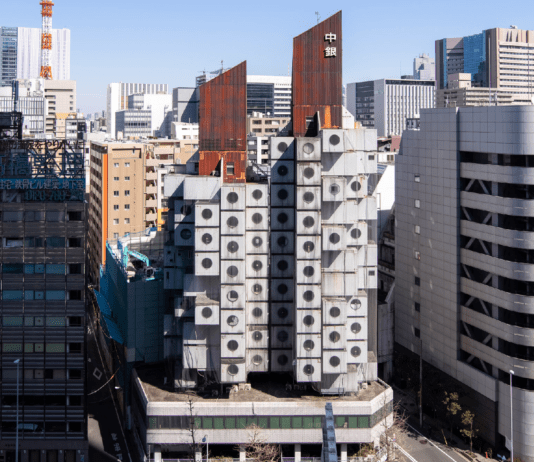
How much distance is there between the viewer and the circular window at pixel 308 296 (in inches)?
2490

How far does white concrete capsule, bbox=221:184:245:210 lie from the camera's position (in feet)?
207

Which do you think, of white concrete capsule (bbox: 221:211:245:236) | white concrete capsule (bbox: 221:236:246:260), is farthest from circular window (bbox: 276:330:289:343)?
white concrete capsule (bbox: 221:211:245:236)

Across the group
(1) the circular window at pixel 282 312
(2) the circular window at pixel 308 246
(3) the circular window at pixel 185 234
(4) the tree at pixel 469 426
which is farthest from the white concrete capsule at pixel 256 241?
(4) the tree at pixel 469 426

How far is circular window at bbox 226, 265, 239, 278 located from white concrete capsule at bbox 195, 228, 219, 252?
2186 mm

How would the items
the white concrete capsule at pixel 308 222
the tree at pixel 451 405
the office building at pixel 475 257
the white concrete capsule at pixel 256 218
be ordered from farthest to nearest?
the tree at pixel 451 405
the office building at pixel 475 257
the white concrete capsule at pixel 256 218
the white concrete capsule at pixel 308 222

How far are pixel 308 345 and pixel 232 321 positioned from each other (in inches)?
255

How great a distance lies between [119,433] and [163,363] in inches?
346

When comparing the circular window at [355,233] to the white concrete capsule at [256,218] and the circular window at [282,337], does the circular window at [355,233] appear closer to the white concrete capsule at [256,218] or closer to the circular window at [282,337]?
the white concrete capsule at [256,218]

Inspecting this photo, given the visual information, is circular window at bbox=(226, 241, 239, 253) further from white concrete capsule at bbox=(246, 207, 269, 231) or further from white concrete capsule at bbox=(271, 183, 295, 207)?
white concrete capsule at bbox=(271, 183, 295, 207)

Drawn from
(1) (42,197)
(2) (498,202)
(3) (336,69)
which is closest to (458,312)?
(2) (498,202)

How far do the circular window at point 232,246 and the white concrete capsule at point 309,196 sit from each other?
5879 mm

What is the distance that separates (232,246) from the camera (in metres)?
63.2

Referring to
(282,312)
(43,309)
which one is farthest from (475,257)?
(43,309)

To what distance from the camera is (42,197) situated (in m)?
65.1
